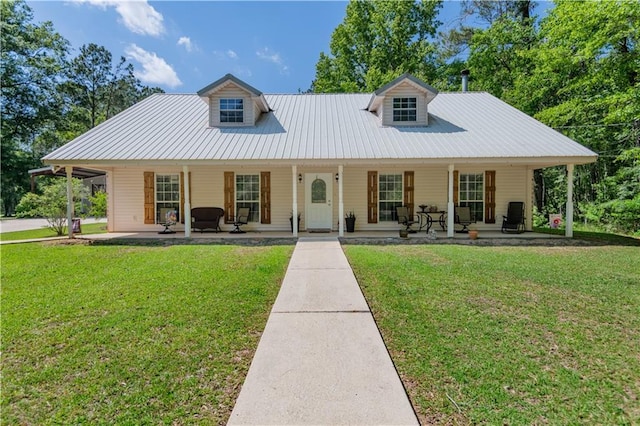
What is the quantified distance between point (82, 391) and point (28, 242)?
A: 9.76 meters

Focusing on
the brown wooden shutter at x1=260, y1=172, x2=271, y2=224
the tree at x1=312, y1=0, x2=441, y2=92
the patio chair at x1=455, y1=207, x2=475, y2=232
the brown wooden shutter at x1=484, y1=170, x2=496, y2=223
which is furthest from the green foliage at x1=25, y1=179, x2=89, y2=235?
the tree at x1=312, y1=0, x2=441, y2=92

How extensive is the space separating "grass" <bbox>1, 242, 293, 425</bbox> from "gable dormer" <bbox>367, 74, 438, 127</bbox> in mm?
7997

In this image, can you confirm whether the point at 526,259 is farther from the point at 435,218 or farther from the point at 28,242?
the point at 28,242

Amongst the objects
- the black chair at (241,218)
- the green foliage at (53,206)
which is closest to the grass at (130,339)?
the black chair at (241,218)

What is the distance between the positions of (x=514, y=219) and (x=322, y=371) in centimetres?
1059

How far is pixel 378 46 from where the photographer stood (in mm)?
22641

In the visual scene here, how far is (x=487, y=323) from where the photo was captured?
3633 mm

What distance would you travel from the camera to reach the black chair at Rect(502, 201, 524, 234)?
10.9 meters

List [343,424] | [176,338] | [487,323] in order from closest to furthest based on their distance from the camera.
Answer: [343,424] < [176,338] < [487,323]

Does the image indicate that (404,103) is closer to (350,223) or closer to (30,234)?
(350,223)

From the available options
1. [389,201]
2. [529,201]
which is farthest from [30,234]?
[529,201]

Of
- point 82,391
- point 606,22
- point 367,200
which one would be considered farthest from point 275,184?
point 606,22

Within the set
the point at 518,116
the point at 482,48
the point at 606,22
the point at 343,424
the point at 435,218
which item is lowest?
the point at 343,424

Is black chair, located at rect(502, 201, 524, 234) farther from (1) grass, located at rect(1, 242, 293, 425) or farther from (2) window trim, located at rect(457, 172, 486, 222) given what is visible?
(1) grass, located at rect(1, 242, 293, 425)
